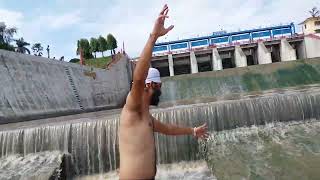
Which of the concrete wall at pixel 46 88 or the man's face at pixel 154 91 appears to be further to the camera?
the concrete wall at pixel 46 88

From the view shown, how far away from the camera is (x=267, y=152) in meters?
10.7

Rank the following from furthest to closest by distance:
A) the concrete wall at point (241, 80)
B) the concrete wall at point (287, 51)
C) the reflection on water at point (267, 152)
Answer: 1. the concrete wall at point (287, 51)
2. the concrete wall at point (241, 80)
3. the reflection on water at point (267, 152)

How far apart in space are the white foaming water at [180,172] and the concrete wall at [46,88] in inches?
262

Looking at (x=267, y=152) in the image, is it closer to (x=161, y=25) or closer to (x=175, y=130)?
(x=175, y=130)

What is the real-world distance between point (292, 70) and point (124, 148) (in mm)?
30692

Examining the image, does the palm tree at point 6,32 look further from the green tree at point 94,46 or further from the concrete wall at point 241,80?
the concrete wall at point 241,80

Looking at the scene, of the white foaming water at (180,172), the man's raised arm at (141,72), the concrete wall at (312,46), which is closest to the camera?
the man's raised arm at (141,72)

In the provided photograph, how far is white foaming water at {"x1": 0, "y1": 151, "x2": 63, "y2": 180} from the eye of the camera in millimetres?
10867

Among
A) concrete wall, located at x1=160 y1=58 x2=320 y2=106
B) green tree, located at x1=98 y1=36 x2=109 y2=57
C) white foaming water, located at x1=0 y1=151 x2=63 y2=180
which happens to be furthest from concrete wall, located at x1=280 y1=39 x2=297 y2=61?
white foaming water, located at x1=0 y1=151 x2=63 y2=180

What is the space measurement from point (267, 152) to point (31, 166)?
18.6 ft

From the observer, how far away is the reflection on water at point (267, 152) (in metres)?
9.68

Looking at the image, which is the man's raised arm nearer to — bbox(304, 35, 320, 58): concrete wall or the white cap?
the white cap

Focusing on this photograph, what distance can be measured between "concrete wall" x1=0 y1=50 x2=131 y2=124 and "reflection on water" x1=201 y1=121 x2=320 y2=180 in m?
8.80

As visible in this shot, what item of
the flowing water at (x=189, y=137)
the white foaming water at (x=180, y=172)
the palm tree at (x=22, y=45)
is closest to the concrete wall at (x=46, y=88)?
the flowing water at (x=189, y=137)
